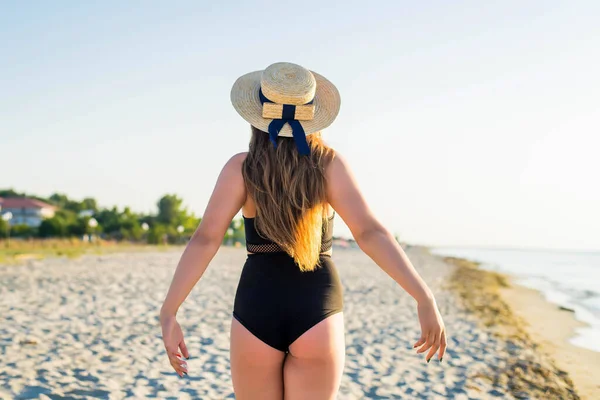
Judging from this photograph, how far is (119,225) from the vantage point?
63094mm

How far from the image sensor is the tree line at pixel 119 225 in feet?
177

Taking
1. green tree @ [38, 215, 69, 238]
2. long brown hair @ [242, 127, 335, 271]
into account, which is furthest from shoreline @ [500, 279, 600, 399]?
green tree @ [38, 215, 69, 238]

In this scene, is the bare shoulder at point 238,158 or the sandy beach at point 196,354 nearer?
the bare shoulder at point 238,158

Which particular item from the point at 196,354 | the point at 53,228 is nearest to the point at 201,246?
the point at 196,354

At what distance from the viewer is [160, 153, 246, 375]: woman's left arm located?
7.50 feet

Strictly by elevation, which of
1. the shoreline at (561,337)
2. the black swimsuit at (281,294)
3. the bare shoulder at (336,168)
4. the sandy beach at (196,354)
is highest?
the bare shoulder at (336,168)

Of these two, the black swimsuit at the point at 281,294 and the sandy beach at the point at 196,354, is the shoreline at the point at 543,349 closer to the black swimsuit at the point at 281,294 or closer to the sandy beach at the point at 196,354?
the sandy beach at the point at 196,354

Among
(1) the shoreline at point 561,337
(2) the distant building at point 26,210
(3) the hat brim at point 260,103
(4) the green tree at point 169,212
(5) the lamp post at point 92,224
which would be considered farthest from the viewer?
(2) the distant building at point 26,210

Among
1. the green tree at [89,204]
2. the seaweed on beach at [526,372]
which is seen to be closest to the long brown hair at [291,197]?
the seaweed on beach at [526,372]

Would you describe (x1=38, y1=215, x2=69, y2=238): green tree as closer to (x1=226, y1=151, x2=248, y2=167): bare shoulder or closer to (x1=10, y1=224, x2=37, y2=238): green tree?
(x1=10, y1=224, x2=37, y2=238): green tree

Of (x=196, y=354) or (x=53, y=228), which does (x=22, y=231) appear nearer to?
(x=53, y=228)

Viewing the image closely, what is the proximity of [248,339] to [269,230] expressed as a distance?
0.44 metres

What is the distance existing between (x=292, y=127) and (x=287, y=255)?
1.68 feet

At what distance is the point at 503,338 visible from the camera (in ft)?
31.8
